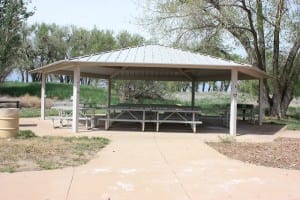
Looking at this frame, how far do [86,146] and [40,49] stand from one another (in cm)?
5198

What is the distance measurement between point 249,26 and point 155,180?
65.4 ft

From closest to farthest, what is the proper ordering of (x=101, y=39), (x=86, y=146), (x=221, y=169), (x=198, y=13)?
(x=221, y=169) → (x=86, y=146) → (x=198, y=13) → (x=101, y=39)

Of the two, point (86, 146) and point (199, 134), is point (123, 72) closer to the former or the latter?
point (199, 134)

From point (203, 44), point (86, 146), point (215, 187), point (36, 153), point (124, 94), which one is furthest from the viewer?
point (124, 94)

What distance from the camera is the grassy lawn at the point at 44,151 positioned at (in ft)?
31.0

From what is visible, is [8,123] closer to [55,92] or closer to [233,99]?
[233,99]

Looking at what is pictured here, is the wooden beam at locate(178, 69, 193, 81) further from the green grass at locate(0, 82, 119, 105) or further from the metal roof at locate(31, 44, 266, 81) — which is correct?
the green grass at locate(0, 82, 119, 105)

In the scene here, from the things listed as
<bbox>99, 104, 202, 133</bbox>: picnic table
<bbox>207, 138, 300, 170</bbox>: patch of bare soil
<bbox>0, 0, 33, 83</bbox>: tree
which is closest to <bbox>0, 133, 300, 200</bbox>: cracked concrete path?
<bbox>207, 138, 300, 170</bbox>: patch of bare soil

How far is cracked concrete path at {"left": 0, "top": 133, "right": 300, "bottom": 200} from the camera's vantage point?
23.9 feet

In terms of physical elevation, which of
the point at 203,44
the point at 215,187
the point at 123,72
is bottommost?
the point at 215,187

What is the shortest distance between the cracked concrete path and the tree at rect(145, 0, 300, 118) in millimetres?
14596

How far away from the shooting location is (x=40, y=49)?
62.3 m

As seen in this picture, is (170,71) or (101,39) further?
(101,39)

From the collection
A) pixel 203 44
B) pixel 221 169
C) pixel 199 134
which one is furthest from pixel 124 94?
pixel 221 169
